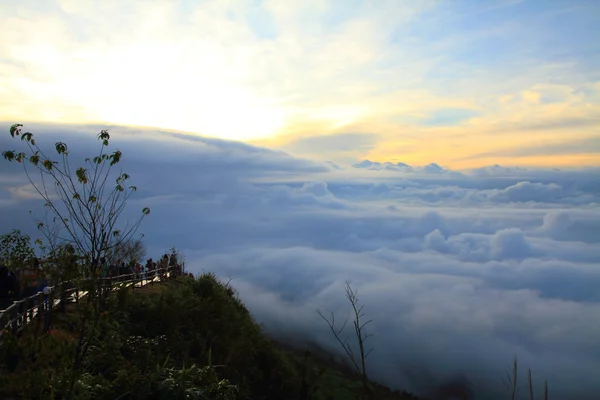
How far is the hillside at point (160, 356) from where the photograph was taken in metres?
13.6

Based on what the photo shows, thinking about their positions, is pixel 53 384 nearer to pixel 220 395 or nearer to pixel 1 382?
pixel 1 382

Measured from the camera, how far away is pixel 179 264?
47.9m

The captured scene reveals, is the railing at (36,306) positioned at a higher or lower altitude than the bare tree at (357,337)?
lower

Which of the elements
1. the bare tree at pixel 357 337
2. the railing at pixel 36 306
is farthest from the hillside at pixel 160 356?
the bare tree at pixel 357 337

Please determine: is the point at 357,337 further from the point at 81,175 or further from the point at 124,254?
the point at 124,254

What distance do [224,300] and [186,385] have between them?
60.4 feet

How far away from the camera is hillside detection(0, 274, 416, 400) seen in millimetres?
13633

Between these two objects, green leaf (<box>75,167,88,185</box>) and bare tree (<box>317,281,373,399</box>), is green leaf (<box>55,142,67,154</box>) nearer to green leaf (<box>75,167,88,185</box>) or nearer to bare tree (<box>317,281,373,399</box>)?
green leaf (<box>75,167,88,185</box>)

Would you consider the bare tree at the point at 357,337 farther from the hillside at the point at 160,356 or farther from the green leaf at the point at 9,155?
the green leaf at the point at 9,155

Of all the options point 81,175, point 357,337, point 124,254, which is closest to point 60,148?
point 81,175

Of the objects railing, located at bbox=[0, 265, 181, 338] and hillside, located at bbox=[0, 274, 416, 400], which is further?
Answer: railing, located at bbox=[0, 265, 181, 338]

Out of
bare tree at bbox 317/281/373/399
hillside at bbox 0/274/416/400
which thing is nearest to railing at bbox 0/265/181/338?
hillside at bbox 0/274/416/400

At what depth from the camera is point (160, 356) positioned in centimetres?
1928

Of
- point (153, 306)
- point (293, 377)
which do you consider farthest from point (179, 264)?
point (153, 306)
